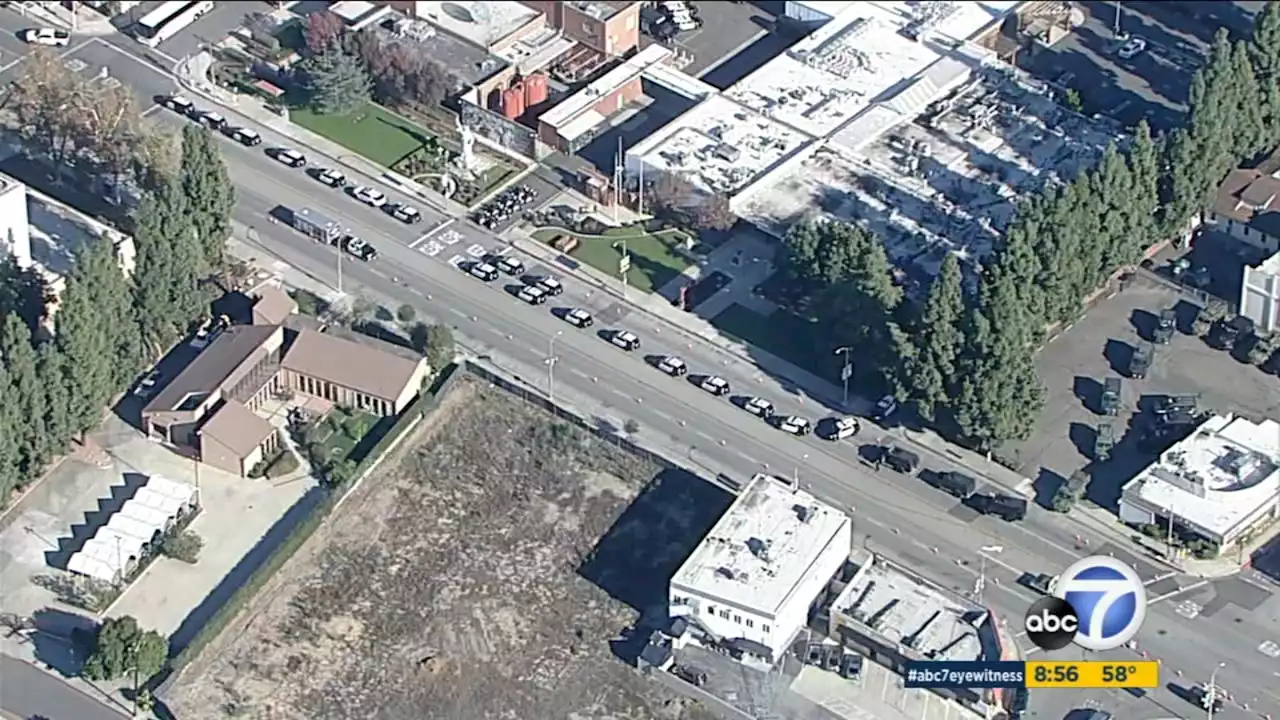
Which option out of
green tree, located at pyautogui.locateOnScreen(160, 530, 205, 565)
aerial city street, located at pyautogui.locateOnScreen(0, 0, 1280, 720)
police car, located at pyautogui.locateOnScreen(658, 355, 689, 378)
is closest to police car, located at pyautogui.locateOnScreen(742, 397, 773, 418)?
aerial city street, located at pyautogui.locateOnScreen(0, 0, 1280, 720)

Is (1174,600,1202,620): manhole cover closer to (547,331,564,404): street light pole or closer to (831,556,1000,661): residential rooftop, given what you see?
(831,556,1000,661): residential rooftop

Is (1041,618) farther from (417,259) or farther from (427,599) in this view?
(417,259)

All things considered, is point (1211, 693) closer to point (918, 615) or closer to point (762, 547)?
point (918, 615)

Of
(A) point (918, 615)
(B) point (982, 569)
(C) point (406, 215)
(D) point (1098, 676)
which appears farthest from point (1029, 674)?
(C) point (406, 215)

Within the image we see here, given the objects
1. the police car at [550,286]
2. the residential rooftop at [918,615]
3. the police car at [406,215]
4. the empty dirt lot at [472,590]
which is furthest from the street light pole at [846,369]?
the police car at [406,215]

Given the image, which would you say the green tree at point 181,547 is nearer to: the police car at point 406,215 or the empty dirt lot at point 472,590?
the empty dirt lot at point 472,590
